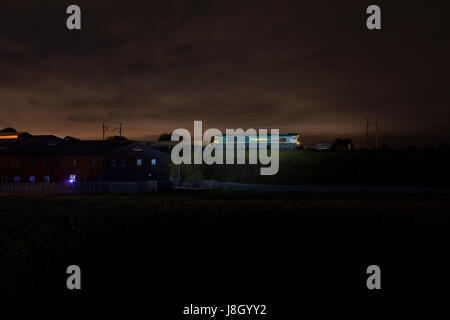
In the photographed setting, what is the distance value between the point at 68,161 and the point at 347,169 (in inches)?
1680

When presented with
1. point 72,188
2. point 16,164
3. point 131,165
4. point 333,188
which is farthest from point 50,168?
point 333,188

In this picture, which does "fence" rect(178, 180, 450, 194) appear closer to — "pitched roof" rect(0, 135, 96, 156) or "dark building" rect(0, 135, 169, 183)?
"dark building" rect(0, 135, 169, 183)

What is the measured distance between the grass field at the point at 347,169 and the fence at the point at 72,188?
13945 mm

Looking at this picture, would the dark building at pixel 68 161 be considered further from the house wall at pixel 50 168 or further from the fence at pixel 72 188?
the fence at pixel 72 188

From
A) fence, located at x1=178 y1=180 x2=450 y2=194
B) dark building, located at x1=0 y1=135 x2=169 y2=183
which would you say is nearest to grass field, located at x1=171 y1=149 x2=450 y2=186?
fence, located at x1=178 y1=180 x2=450 y2=194

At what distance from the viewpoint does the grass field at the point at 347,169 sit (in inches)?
1896

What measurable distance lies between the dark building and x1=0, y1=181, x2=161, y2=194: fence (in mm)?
6600

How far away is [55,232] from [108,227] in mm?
1849

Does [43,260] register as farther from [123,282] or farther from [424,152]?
Answer: [424,152]

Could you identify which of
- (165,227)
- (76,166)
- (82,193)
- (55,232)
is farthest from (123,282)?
(76,166)

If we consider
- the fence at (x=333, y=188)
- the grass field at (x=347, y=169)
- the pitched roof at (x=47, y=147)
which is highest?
the pitched roof at (x=47, y=147)

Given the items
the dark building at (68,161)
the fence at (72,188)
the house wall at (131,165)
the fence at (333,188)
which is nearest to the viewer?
the fence at (72,188)

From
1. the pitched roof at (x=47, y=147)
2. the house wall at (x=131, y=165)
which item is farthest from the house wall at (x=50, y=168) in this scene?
the house wall at (x=131, y=165)
